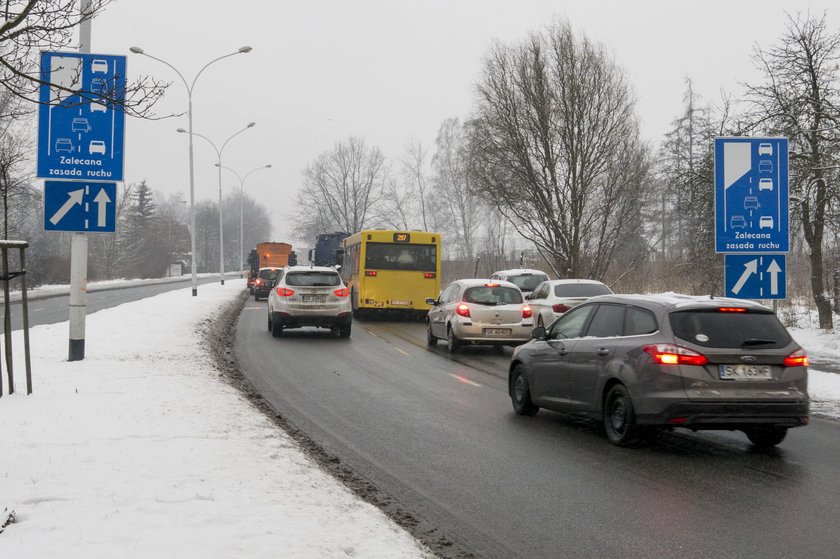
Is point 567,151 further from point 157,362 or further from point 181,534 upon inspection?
point 181,534

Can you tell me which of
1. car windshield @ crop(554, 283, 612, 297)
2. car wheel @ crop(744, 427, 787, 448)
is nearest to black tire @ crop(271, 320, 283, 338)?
car windshield @ crop(554, 283, 612, 297)

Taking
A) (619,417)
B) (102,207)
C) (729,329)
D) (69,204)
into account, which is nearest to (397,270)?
(102,207)

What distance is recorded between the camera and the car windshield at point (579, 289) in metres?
19.9

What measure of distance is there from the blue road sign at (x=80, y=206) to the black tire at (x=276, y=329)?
841 centimetres

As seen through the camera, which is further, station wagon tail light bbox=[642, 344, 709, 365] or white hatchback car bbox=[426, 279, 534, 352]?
white hatchback car bbox=[426, 279, 534, 352]

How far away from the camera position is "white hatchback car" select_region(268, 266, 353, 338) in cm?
2097

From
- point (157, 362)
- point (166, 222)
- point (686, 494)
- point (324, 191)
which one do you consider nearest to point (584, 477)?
point (686, 494)

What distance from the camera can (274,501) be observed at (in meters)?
5.69

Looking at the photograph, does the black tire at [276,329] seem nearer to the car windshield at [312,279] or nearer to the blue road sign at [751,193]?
the car windshield at [312,279]

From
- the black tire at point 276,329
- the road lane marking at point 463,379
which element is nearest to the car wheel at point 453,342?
the road lane marking at point 463,379

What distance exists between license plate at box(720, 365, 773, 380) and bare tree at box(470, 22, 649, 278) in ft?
80.4

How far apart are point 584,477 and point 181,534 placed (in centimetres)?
360

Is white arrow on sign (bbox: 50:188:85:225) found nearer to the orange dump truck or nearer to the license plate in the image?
the license plate

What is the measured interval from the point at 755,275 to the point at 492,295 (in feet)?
22.6
